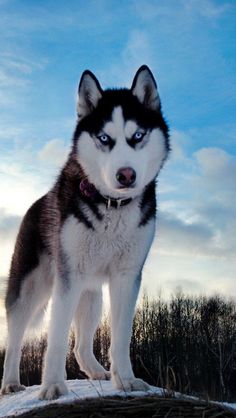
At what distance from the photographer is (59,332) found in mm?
7445

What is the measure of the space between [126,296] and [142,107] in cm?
234

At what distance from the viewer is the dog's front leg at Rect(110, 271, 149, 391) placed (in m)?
7.53

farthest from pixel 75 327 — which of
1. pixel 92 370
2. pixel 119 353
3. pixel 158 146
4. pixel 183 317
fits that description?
pixel 183 317

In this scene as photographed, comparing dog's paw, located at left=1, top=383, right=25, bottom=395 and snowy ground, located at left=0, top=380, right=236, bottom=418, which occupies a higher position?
dog's paw, located at left=1, top=383, right=25, bottom=395

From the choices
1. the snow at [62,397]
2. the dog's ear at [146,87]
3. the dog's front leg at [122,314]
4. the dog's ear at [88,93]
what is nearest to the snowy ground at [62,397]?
the snow at [62,397]

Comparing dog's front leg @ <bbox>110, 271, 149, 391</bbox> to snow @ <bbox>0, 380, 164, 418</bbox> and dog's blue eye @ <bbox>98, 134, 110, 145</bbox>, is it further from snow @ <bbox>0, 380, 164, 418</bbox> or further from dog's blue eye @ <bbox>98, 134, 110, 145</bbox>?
dog's blue eye @ <bbox>98, 134, 110, 145</bbox>

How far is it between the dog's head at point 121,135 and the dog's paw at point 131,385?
7.25 feet

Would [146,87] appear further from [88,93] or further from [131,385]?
[131,385]

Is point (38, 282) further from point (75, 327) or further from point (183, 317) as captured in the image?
point (183, 317)

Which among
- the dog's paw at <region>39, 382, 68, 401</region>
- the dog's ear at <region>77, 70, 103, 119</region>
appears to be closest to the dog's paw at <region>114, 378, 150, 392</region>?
the dog's paw at <region>39, 382, 68, 401</region>

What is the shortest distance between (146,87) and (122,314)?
287cm

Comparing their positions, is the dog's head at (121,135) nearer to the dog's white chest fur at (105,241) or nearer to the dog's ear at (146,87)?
the dog's ear at (146,87)

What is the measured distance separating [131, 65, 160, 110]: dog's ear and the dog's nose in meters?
1.40

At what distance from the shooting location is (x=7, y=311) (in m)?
9.26
